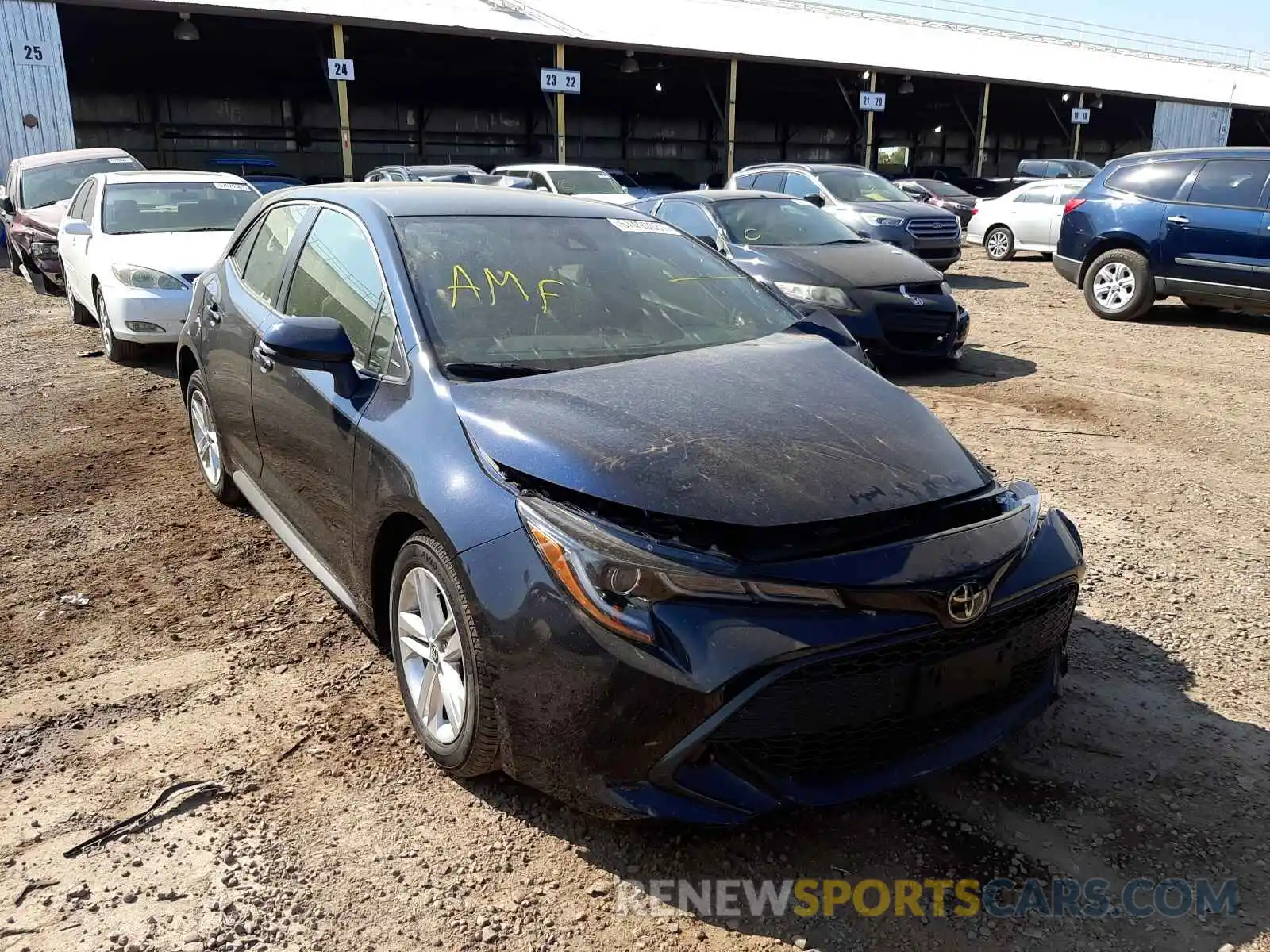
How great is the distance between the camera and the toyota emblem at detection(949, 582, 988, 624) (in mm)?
2279

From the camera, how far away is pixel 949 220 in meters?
13.3

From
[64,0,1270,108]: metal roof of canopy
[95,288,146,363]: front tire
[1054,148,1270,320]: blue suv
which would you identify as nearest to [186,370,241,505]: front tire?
[95,288,146,363]: front tire

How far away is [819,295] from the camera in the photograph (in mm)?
7820

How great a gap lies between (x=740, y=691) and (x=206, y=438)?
12.6 feet

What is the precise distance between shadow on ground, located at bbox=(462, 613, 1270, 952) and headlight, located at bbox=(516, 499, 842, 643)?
606 millimetres

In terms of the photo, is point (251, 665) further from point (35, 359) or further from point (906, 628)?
point (35, 359)

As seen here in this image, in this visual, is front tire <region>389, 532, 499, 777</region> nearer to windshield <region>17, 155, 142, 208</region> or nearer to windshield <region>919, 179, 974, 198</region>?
windshield <region>17, 155, 142, 208</region>

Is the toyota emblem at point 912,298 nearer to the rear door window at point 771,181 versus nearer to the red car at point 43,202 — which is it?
the rear door window at point 771,181

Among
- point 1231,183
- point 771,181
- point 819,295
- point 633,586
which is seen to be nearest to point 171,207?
point 819,295

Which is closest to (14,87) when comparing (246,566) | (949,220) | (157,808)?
(949,220)

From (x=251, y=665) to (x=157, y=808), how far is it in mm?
806

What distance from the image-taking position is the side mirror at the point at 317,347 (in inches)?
117

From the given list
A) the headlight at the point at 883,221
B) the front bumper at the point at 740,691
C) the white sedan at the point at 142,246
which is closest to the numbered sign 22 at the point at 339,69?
the white sedan at the point at 142,246

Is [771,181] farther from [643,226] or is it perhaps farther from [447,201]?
[447,201]
